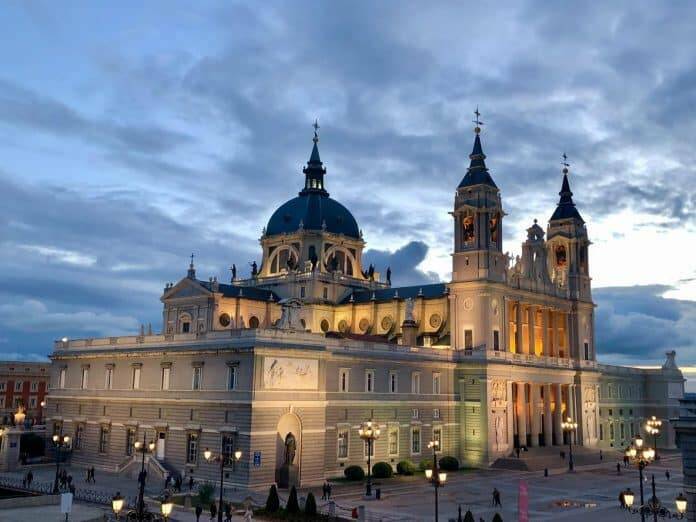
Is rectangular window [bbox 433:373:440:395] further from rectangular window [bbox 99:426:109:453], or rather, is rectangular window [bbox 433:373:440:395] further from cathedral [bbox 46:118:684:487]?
rectangular window [bbox 99:426:109:453]

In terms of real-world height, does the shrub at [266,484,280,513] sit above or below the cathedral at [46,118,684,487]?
below

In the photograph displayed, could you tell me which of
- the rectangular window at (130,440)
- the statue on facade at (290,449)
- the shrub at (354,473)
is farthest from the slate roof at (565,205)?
the rectangular window at (130,440)

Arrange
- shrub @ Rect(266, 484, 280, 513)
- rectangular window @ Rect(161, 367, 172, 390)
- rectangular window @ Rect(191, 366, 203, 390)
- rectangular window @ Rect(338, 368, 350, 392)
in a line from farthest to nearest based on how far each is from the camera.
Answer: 1. rectangular window @ Rect(338, 368, 350, 392)
2. rectangular window @ Rect(161, 367, 172, 390)
3. rectangular window @ Rect(191, 366, 203, 390)
4. shrub @ Rect(266, 484, 280, 513)

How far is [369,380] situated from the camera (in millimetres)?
65938

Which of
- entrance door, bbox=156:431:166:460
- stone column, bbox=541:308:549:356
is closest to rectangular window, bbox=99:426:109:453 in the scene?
entrance door, bbox=156:431:166:460

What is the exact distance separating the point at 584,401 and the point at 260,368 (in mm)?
49884

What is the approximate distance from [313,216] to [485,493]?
4991cm

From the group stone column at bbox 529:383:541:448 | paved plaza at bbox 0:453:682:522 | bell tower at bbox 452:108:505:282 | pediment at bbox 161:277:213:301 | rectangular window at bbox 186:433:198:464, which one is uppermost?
bell tower at bbox 452:108:505:282

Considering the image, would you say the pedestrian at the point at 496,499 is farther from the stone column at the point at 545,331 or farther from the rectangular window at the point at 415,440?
the stone column at the point at 545,331

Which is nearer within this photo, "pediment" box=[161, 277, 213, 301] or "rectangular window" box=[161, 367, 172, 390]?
"rectangular window" box=[161, 367, 172, 390]

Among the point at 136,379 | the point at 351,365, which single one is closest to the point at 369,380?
the point at 351,365

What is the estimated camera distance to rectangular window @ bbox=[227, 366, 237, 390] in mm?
55656

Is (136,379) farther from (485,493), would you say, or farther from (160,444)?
(485,493)

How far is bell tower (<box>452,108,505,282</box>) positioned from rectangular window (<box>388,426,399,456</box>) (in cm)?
1909
